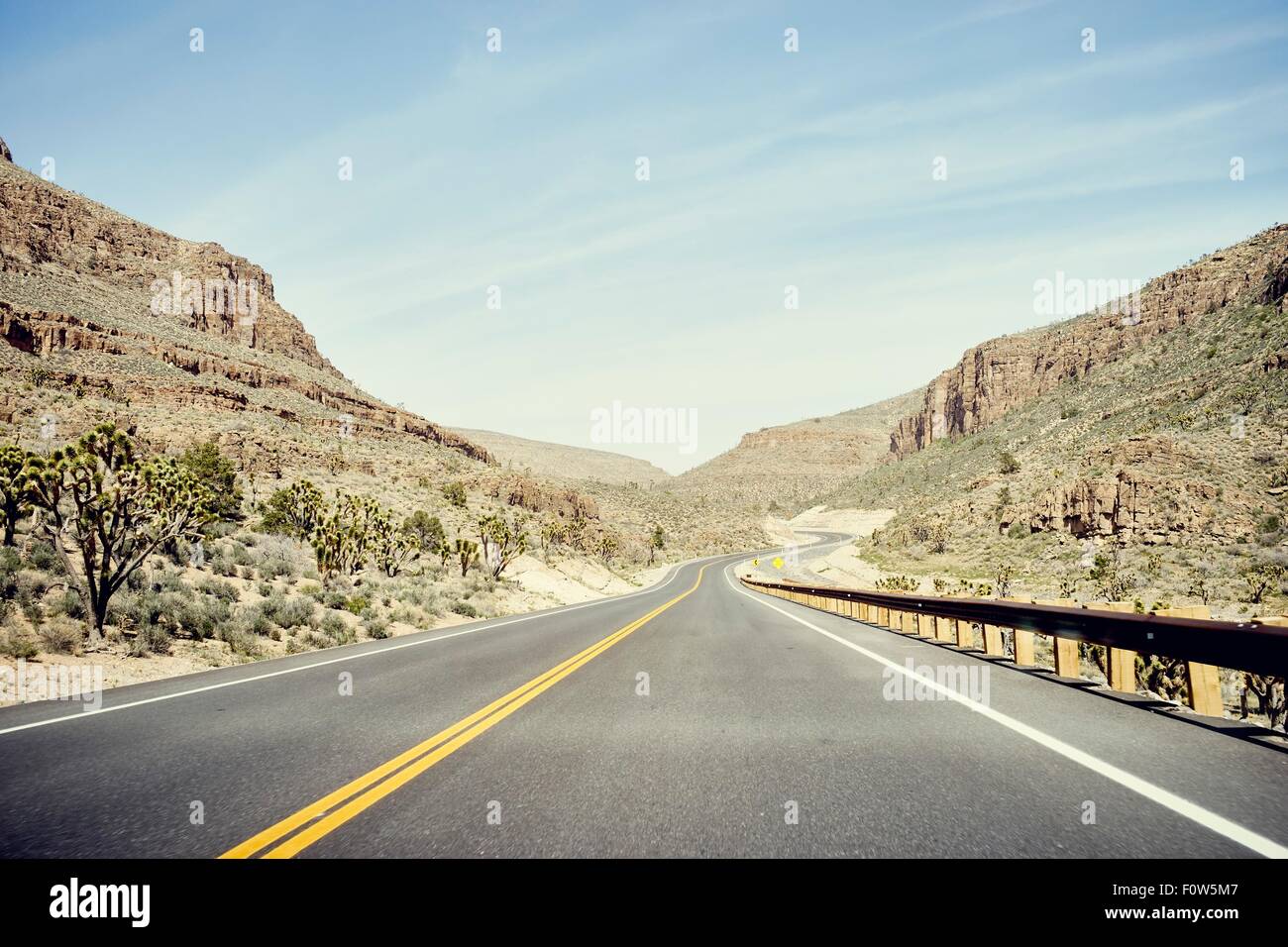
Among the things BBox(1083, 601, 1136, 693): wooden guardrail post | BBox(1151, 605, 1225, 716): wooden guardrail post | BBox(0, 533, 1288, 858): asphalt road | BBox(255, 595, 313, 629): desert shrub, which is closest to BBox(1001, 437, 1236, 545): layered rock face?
BBox(1083, 601, 1136, 693): wooden guardrail post

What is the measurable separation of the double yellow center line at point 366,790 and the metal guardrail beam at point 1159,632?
627 cm

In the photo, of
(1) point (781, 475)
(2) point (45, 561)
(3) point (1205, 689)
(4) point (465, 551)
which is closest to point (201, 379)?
(4) point (465, 551)

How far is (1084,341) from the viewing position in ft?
293

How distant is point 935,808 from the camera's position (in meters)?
3.93

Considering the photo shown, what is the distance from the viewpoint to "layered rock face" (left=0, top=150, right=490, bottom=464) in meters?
57.0

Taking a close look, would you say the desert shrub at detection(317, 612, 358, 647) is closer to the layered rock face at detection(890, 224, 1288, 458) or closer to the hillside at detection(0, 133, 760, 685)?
the hillside at detection(0, 133, 760, 685)

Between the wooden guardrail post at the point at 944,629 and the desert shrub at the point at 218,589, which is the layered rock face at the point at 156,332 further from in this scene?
the wooden guardrail post at the point at 944,629

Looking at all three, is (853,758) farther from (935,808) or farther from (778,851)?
(778,851)

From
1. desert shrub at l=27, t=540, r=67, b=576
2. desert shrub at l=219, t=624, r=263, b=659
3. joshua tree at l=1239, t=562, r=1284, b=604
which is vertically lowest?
joshua tree at l=1239, t=562, r=1284, b=604

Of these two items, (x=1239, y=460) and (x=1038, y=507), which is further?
(x=1038, y=507)

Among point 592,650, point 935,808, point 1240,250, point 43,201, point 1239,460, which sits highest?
point 43,201

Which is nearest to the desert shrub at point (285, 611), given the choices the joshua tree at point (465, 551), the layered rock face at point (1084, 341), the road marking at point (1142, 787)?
the road marking at point (1142, 787)
